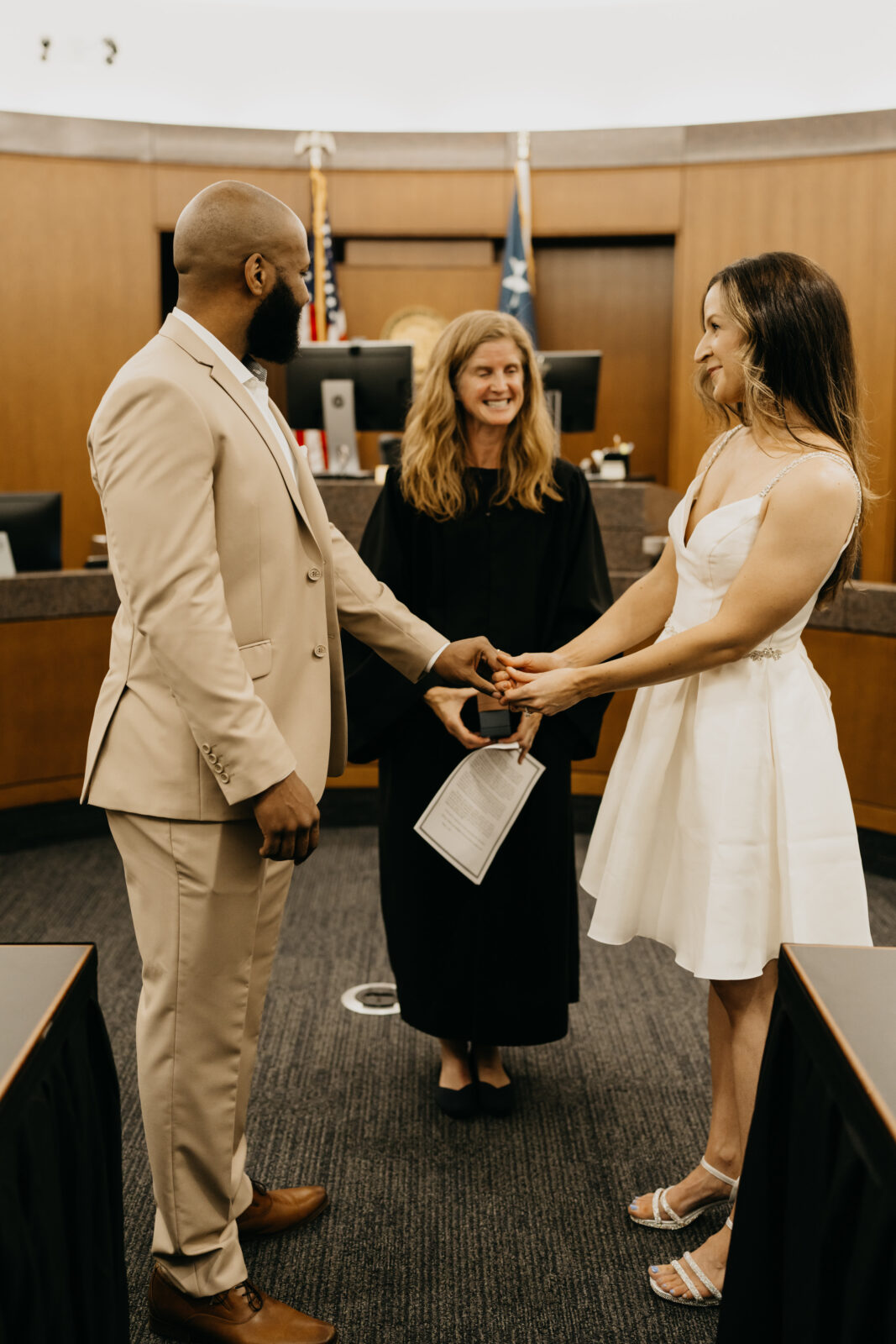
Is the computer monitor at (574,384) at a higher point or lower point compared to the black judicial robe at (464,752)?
higher

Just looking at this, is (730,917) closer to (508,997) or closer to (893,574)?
(508,997)

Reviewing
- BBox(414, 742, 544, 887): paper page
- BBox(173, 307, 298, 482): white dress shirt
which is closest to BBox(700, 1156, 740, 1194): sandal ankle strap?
BBox(414, 742, 544, 887): paper page

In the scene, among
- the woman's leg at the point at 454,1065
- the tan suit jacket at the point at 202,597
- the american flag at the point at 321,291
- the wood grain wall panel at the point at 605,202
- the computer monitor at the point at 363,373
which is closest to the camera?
the tan suit jacket at the point at 202,597

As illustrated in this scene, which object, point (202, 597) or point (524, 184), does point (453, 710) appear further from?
point (524, 184)

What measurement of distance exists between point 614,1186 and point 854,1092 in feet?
4.51

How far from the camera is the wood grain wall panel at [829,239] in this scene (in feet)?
21.7

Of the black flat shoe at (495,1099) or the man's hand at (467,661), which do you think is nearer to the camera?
the man's hand at (467,661)

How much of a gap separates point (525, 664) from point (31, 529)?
9.29ft

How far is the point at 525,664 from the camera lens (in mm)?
2273

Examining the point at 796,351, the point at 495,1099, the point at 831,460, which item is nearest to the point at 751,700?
the point at 831,460

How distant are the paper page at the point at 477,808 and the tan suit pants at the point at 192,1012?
658 mm

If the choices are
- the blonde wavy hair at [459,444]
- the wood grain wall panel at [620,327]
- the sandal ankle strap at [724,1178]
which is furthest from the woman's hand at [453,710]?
the wood grain wall panel at [620,327]

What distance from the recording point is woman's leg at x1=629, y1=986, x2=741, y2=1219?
79.5 inches

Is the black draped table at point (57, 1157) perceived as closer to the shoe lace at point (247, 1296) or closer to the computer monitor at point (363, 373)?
the shoe lace at point (247, 1296)
